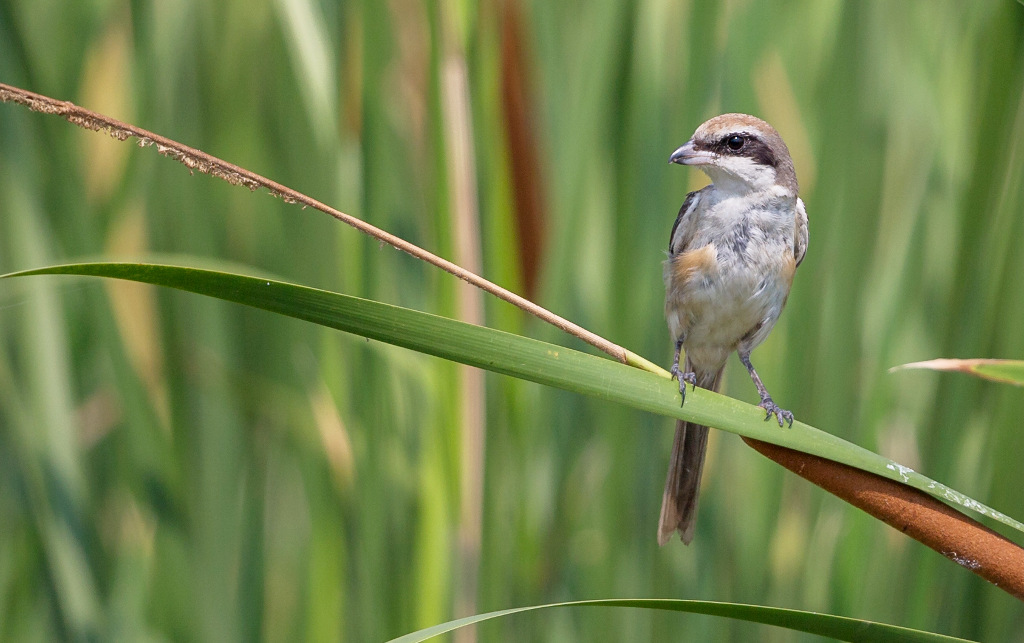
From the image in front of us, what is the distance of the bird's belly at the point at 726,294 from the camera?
151 cm

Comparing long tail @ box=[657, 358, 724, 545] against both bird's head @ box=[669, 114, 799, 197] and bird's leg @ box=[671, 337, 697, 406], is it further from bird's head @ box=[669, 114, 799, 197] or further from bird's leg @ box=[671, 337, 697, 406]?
bird's head @ box=[669, 114, 799, 197]

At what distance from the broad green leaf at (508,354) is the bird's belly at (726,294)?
723 millimetres

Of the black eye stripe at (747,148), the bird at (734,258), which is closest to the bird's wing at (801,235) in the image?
the bird at (734,258)

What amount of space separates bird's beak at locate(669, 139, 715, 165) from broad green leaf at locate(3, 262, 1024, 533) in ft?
2.04

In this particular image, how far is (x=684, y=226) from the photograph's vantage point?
5.37 feet

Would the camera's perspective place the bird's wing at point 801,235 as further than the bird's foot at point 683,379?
Yes

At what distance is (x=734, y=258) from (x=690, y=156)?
0.83 feet

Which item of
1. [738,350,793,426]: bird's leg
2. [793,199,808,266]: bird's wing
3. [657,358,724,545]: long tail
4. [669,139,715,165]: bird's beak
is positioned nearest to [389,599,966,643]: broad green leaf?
[738,350,793,426]: bird's leg

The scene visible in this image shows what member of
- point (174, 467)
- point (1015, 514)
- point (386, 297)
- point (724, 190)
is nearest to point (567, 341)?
point (386, 297)

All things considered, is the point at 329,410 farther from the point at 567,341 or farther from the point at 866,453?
the point at 866,453

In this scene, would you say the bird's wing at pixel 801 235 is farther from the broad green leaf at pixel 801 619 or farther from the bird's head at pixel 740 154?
the broad green leaf at pixel 801 619

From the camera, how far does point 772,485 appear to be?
1.39 m

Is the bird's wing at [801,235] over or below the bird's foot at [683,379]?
over

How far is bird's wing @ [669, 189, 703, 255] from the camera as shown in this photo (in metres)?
1.62
